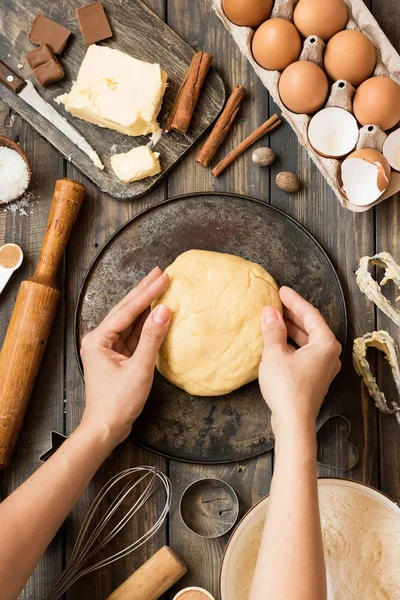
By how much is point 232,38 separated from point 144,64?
26 centimetres

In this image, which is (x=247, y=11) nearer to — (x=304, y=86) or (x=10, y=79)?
(x=304, y=86)

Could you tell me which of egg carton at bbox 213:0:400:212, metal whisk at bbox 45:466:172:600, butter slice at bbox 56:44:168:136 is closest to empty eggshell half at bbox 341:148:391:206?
egg carton at bbox 213:0:400:212

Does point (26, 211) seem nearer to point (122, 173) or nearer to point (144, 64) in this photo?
point (122, 173)

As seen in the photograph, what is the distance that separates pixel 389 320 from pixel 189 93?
2.57 ft

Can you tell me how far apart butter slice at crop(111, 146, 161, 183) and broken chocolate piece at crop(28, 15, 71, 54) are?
13.4 inches

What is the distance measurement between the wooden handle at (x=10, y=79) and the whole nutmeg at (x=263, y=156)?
65 centimetres

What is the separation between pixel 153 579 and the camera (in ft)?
4.61

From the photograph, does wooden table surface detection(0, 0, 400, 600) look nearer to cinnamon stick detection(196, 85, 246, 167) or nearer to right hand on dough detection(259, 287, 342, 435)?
cinnamon stick detection(196, 85, 246, 167)

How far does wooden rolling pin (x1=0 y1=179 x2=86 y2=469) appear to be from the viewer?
1475mm

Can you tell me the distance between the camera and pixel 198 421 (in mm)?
1500

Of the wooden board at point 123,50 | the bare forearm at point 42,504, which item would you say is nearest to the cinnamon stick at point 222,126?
the wooden board at point 123,50

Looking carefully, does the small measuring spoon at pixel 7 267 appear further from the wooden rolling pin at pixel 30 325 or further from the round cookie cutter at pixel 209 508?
the round cookie cutter at pixel 209 508

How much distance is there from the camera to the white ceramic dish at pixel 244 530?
1.27m

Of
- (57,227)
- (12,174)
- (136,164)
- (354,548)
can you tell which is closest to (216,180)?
(136,164)
